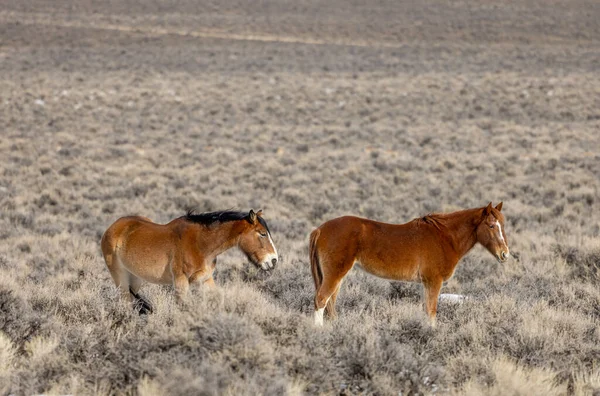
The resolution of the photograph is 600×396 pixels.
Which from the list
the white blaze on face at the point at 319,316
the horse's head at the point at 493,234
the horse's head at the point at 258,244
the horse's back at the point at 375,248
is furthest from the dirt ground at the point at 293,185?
the horse's head at the point at 493,234

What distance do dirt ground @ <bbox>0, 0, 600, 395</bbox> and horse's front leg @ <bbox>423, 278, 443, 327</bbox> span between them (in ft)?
0.42

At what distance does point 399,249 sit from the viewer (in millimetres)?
6547

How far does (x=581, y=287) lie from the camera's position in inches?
328

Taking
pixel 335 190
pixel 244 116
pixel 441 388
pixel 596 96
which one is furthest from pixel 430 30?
pixel 441 388

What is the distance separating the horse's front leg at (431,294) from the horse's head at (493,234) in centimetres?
65

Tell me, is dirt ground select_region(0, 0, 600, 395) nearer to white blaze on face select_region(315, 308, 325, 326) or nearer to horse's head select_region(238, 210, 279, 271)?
white blaze on face select_region(315, 308, 325, 326)

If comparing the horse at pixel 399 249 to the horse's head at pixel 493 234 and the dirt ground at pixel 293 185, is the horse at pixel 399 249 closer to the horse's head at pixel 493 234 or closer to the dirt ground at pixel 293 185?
the horse's head at pixel 493 234

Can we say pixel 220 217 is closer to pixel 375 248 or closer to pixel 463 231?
pixel 375 248

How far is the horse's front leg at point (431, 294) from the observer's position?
255 inches

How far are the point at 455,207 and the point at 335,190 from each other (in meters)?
3.35

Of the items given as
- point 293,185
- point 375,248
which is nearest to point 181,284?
point 375,248

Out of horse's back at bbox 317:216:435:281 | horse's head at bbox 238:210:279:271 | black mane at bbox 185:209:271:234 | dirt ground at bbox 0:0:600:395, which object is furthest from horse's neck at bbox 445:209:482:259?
black mane at bbox 185:209:271:234

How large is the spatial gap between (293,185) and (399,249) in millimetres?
11150

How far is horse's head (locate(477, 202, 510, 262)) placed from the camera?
6.55 metres
